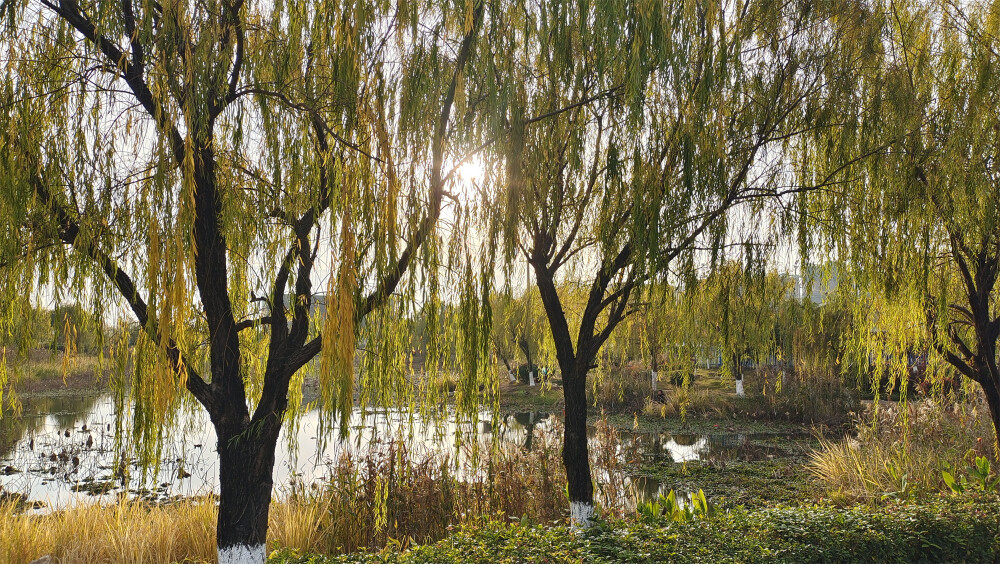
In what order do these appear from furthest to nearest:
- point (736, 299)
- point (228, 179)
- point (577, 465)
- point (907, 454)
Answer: point (907, 454) → point (577, 465) → point (736, 299) → point (228, 179)

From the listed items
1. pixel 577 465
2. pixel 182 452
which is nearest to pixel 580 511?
pixel 577 465

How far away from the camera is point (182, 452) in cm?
619

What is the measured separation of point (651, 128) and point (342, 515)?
4.26 metres

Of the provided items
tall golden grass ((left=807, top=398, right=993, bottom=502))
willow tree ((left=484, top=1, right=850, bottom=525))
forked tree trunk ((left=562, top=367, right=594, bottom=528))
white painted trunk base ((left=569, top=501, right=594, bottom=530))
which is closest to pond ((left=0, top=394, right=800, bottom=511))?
forked tree trunk ((left=562, top=367, right=594, bottom=528))

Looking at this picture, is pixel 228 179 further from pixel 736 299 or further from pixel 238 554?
pixel 736 299

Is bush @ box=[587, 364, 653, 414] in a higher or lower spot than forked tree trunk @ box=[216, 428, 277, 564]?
lower

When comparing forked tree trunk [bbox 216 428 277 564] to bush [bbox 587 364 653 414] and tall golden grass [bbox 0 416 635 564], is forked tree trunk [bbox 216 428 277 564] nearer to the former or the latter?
tall golden grass [bbox 0 416 635 564]

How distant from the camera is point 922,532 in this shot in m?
4.37

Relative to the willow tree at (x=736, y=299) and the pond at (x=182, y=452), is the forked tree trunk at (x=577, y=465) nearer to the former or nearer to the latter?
the pond at (x=182, y=452)

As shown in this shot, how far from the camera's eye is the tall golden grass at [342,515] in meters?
4.74

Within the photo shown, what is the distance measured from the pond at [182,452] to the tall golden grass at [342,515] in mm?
280

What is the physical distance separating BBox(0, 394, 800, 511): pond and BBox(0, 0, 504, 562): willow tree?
72 centimetres

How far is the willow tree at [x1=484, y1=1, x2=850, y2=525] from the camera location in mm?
3463

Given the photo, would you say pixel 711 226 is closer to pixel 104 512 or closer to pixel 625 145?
pixel 625 145
